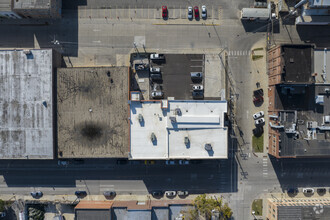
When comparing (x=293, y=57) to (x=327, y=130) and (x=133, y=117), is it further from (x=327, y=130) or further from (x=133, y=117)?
(x=133, y=117)

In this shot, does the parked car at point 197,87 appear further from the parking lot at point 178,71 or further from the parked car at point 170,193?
the parked car at point 170,193

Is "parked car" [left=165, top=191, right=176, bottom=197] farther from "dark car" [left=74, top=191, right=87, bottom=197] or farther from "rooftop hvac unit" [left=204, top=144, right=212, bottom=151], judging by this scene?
"dark car" [left=74, top=191, right=87, bottom=197]

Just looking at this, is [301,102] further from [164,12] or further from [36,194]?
[36,194]

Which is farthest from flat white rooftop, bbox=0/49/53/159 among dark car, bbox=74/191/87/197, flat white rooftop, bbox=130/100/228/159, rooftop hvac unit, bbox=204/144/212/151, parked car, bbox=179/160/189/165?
rooftop hvac unit, bbox=204/144/212/151

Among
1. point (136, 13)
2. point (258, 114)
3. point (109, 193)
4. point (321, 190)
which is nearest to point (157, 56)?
point (136, 13)

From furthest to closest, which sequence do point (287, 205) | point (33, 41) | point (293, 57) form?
point (33, 41) < point (287, 205) < point (293, 57)

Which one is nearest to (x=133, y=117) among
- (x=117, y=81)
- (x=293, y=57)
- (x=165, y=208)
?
(x=117, y=81)

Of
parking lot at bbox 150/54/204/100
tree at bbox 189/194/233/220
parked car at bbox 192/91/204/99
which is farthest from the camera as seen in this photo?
parked car at bbox 192/91/204/99
